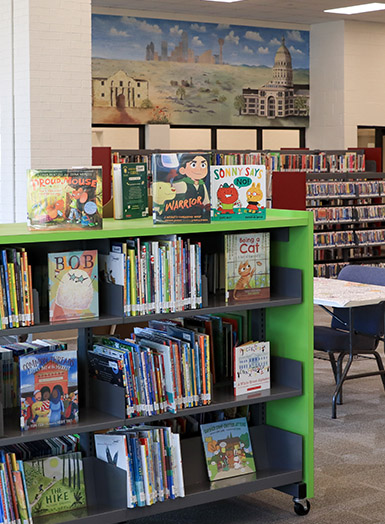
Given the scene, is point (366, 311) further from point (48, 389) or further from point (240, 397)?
point (48, 389)

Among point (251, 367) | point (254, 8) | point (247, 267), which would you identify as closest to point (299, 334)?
point (251, 367)

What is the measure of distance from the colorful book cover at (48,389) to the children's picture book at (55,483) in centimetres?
25

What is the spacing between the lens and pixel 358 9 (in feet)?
47.6

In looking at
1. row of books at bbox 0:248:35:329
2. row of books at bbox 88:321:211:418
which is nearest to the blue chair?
row of books at bbox 88:321:211:418

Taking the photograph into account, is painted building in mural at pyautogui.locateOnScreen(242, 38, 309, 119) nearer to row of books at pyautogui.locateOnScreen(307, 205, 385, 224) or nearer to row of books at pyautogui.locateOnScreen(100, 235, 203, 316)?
row of books at pyautogui.locateOnScreen(307, 205, 385, 224)

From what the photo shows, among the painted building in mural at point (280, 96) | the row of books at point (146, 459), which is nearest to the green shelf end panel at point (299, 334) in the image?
the row of books at point (146, 459)

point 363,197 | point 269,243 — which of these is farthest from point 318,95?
point 269,243

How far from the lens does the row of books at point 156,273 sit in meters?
3.42

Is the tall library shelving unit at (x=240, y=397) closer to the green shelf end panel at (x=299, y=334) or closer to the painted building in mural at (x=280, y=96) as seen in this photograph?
the green shelf end panel at (x=299, y=334)

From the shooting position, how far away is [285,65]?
16078 millimetres

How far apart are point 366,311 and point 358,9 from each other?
10.1m

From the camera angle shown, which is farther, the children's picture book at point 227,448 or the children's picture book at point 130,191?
the children's picture book at point 227,448

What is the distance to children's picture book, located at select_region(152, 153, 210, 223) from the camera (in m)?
3.50

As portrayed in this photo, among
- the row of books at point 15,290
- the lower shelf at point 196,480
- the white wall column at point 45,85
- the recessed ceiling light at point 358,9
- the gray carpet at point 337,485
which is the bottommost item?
the gray carpet at point 337,485
